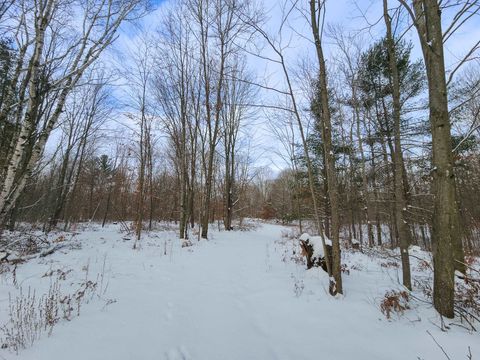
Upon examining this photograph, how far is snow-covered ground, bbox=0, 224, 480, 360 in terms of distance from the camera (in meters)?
2.60

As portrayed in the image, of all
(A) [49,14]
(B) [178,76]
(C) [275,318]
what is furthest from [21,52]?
(C) [275,318]

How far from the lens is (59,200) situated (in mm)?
13953

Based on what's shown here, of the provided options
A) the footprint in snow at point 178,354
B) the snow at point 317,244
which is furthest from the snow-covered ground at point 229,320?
the snow at point 317,244

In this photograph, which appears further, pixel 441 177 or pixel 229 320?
pixel 229 320

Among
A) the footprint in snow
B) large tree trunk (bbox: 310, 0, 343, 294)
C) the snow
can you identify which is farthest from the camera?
the snow

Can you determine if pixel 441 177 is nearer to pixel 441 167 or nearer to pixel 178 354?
pixel 441 167

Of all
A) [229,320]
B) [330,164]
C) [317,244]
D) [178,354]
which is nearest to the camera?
[178,354]

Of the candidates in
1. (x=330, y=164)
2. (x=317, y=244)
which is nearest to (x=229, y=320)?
(x=330, y=164)

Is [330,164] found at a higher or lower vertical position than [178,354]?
higher

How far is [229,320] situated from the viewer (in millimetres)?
3443

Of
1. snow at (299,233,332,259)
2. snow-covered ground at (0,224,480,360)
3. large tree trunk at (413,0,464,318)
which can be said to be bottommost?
snow-covered ground at (0,224,480,360)

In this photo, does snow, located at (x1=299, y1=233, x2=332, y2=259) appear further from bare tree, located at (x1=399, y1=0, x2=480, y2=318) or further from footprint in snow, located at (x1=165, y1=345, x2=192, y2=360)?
footprint in snow, located at (x1=165, y1=345, x2=192, y2=360)

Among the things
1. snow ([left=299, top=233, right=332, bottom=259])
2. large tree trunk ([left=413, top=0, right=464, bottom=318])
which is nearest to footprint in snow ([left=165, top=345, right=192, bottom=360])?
large tree trunk ([left=413, top=0, right=464, bottom=318])

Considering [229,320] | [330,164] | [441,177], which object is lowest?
[229,320]
